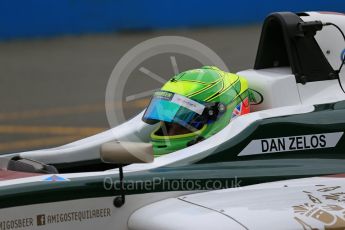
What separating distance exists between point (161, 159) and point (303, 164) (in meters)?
0.79

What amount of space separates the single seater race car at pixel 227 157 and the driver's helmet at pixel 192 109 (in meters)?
0.12

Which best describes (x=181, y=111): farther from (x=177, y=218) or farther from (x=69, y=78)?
(x=69, y=78)

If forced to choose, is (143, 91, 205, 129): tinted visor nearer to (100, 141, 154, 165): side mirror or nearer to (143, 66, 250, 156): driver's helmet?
(143, 66, 250, 156): driver's helmet

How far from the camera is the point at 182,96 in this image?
4.93 metres

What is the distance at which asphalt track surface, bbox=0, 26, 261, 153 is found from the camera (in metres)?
9.98

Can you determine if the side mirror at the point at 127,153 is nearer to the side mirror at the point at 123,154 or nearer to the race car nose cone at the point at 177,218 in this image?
the side mirror at the point at 123,154

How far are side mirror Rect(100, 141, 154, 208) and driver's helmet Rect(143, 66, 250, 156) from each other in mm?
559

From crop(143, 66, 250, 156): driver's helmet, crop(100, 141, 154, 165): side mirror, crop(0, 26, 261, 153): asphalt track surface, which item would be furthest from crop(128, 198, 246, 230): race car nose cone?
crop(0, 26, 261, 153): asphalt track surface

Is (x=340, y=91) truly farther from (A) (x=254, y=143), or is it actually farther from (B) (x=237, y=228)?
(B) (x=237, y=228)

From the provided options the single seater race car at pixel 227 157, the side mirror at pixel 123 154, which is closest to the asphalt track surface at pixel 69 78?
the single seater race car at pixel 227 157

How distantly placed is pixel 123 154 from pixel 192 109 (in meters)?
0.70

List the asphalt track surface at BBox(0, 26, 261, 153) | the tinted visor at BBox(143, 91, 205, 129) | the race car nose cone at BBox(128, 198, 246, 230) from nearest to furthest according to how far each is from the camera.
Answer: the race car nose cone at BBox(128, 198, 246, 230), the tinted visor at BBox(143, 91, 205, 129), the asphalt track surface at BBox(0, 26, 261, 153)

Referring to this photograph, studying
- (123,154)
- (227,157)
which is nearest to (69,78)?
(227,157)

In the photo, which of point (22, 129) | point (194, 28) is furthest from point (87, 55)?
point (22, 129)
